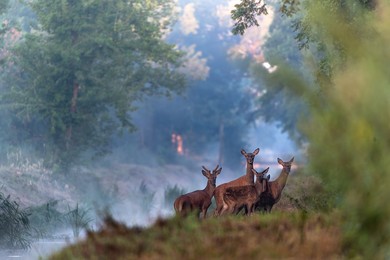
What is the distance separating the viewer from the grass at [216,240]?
10609 millimetres

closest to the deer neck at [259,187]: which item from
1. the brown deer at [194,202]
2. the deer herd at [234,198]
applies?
the deer herd at [234,198]

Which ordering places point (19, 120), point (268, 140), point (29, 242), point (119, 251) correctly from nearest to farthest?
point (119, 251) < point (29, 242) < point (19, 120) < point (268, 140)

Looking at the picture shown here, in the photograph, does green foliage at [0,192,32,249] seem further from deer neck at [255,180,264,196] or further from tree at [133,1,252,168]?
tree at [133,1,252,168]

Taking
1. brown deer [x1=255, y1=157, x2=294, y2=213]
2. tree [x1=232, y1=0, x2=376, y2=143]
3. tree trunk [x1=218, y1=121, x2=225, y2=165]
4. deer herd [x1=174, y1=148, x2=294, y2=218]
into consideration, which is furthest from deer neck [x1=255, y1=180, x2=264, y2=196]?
tree trunk [x1=218, y1=121, x2=225, y2=165]

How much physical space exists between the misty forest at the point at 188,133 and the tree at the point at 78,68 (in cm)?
10

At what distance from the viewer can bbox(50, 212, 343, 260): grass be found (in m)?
10.6

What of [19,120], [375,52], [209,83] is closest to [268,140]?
[209,83]

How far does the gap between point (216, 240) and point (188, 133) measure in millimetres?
79695

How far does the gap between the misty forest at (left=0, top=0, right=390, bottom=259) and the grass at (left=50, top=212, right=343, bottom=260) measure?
0.08 ft

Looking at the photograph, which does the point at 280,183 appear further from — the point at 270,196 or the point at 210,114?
the point at 210,114

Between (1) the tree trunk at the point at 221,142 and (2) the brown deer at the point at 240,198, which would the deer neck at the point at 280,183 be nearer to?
(2) the brown deer at the point at 240,198

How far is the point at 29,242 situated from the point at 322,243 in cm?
1687

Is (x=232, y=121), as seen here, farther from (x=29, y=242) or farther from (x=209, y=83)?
(x=29, y=242)

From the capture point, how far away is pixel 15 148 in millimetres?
55906
